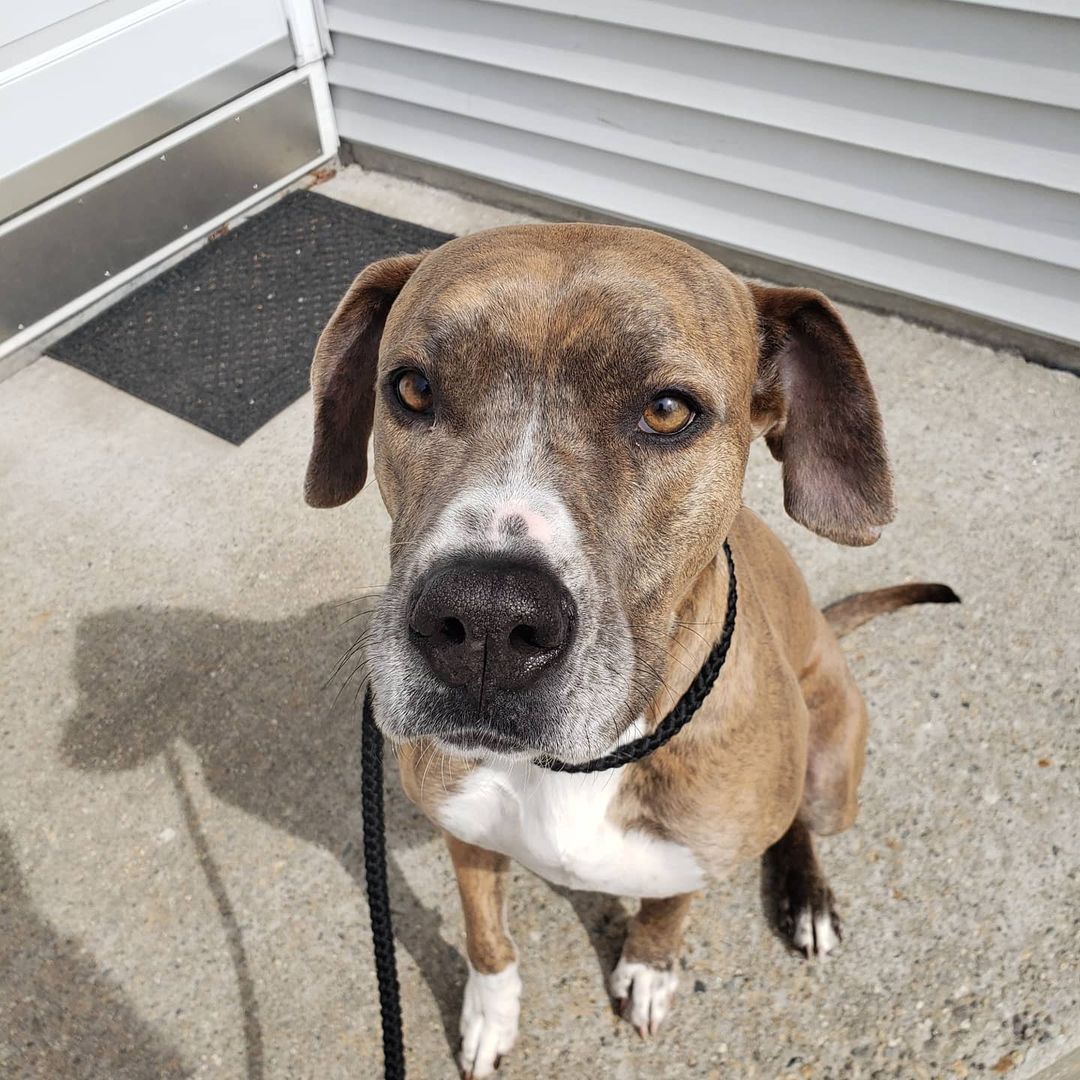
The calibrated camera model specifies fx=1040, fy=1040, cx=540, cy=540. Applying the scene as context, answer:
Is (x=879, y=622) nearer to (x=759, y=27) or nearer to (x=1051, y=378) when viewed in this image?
(x=1051, y=378)

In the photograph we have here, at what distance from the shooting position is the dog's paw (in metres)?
A: 2.82

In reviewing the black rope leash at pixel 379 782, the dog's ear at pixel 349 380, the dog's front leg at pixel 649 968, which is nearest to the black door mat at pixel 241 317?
the dog's ear at pixel 349 380

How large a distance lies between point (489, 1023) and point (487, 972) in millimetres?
143

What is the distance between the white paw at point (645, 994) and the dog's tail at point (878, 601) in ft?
3.99

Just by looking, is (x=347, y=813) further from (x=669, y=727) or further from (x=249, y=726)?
(x=669, y=727)

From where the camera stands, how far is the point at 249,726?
3.42 meters

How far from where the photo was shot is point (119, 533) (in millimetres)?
4059

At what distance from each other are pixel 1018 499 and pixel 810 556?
2.90 feet

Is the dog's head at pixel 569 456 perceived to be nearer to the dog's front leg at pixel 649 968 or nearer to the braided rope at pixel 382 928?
the braided rope at pixel 382 928

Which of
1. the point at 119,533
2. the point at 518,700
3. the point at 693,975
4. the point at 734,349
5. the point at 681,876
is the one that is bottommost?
the point at 693,975

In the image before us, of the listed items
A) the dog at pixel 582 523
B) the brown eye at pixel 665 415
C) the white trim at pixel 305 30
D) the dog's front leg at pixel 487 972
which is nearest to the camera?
the dog at pixel 582 523

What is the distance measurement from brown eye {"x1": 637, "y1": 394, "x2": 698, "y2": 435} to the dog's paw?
157 centimetres

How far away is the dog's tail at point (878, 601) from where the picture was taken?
10.7ft

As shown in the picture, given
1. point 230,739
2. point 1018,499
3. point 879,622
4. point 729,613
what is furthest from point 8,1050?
point 1018,499
